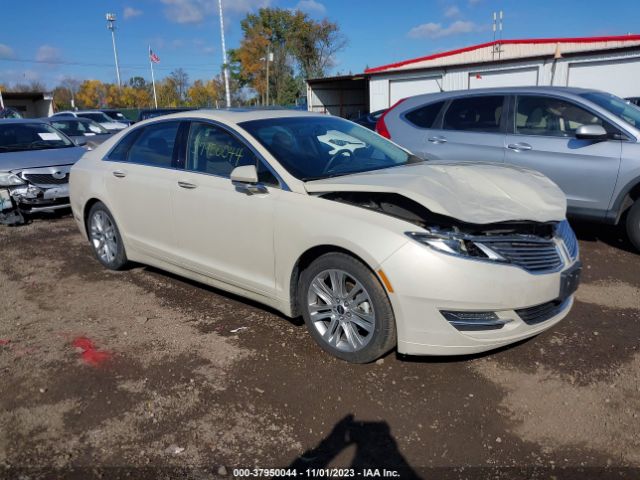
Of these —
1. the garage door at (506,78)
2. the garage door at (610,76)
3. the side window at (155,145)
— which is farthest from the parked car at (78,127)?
the garage door at (610,76)

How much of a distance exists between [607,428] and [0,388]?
3.61 meters

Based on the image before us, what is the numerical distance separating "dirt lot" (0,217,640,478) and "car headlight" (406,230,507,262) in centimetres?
82

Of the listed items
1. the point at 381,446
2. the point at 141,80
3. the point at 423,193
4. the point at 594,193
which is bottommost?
the point at 381,446

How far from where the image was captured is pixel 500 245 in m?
3.09

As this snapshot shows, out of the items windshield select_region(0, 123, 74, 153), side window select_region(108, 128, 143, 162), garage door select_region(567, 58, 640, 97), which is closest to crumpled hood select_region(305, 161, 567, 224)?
side window select_region(108, 128, 143, 162)

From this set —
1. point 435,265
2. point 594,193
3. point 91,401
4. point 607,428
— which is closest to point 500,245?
point 435,265

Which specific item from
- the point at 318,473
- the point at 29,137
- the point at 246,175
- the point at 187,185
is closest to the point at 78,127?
the point at 29,137

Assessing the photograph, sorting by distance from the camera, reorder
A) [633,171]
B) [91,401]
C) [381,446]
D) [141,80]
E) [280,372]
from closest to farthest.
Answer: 1. [381,446]
2. [91,401]
3. [280,372]
4. [633,171]
5. [141,80]

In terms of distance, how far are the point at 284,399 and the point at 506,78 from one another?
66.2 ft

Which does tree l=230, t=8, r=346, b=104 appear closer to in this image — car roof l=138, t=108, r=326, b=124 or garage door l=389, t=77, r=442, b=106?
garage door l=389, t=77, r=442, b=106

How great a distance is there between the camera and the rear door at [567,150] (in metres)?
5.43

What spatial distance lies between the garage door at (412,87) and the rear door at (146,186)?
19.6 meters

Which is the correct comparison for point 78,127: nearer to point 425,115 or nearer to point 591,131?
point 425,115

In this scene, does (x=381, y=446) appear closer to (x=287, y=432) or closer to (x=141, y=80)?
(x=287, y=432)
